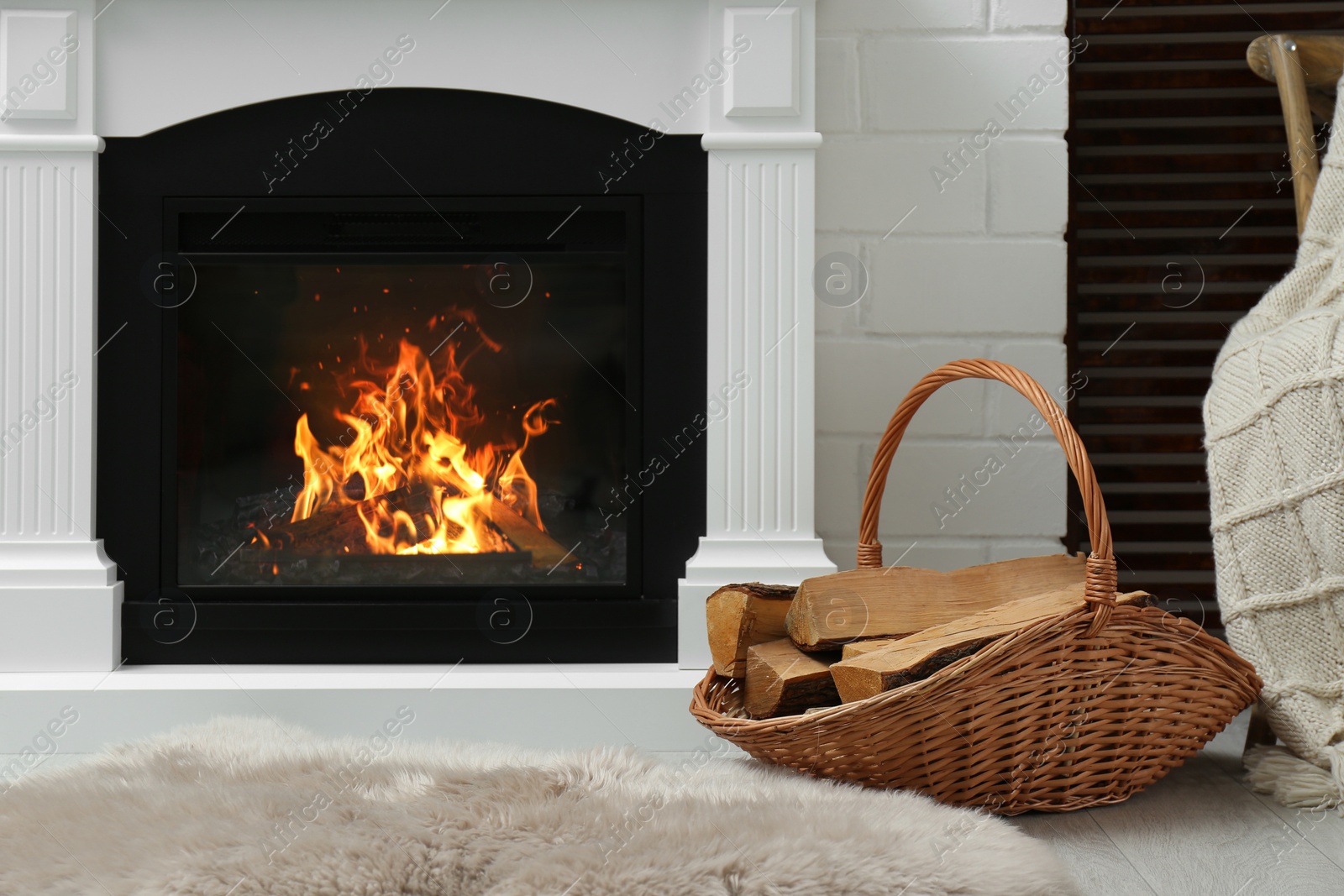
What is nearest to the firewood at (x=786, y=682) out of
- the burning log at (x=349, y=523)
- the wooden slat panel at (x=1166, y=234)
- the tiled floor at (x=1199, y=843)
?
the tiled floor at (x=1199, y=843)

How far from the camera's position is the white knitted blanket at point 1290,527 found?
116cm

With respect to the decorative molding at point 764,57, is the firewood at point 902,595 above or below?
below

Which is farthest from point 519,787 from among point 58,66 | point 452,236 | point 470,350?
point 58,66

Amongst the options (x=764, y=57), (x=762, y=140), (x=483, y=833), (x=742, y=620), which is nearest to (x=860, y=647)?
(x=742, y=620)

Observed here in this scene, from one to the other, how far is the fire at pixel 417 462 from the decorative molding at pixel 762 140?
1.54ft

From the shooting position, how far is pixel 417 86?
1.56 metres

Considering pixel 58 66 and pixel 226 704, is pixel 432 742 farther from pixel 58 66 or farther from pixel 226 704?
pixel 58 66

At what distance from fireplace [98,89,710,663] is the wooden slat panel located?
0.81 m

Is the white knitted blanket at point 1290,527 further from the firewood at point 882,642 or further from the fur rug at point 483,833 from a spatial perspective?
the fur rug at point 483,833

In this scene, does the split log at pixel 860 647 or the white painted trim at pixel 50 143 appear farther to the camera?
the white painted trim at pixel 50 143

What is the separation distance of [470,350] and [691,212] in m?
0.41

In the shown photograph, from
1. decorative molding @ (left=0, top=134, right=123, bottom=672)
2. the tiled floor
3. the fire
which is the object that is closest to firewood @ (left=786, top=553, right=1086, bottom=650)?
the tiled floor

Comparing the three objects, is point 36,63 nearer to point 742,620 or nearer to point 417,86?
point 417,86

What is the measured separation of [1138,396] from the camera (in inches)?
74.4
